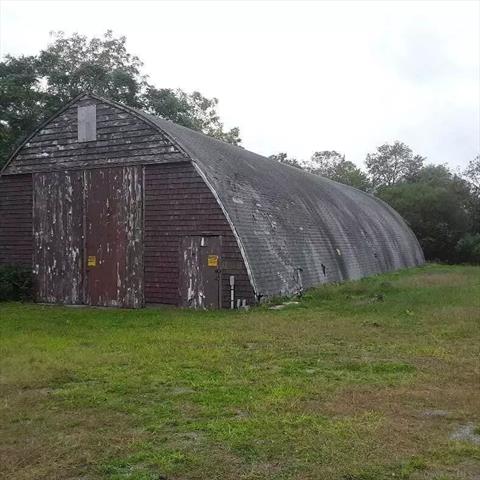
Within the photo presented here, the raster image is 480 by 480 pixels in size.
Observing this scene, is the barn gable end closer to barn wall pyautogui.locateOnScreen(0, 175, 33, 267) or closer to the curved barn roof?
barn wall pyautogui.locateOnScreen(0, 175, 33, 267)

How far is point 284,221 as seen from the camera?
19.9 meters

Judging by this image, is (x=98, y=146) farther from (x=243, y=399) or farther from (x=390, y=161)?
(x=390, y=161)

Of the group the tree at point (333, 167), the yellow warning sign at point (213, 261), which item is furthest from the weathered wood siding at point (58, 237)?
the tree at point (333, 167)

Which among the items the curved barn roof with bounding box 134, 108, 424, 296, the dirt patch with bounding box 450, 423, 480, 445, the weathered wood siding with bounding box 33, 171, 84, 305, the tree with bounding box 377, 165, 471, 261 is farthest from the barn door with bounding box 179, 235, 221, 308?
the tree with bounding box 377, 165, 471, 261

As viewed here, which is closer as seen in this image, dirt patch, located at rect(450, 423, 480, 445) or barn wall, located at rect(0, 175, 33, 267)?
dirt patch, located at rect(450, 423, 480, 445)

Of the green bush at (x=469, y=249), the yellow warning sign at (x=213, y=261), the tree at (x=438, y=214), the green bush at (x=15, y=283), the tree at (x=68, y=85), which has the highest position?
the tree at (x=68, y=85)

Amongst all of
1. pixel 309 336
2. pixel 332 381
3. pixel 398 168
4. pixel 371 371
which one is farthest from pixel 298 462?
pixel 398 168

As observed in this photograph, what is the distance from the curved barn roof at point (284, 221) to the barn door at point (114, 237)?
7.08 feet

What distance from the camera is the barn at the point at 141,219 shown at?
1655cm

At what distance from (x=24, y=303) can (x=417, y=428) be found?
15.5 metres

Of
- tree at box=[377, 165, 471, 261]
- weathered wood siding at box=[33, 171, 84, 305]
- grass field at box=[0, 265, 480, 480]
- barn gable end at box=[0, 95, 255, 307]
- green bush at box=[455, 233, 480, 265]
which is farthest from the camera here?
tree at box=[377, 165, 471, 261]

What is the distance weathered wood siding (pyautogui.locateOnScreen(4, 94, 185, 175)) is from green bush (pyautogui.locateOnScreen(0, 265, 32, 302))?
3.24 meters

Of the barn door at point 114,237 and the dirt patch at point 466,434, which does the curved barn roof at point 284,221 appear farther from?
the dirt patch at point 466,434

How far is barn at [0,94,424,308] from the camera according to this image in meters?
16.5
